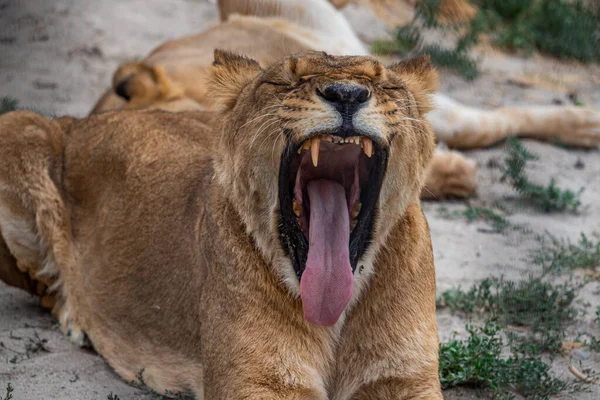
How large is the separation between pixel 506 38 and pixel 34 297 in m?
6.12

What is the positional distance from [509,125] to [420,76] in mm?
3904

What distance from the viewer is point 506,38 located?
9.84 meters

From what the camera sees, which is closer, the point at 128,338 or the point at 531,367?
the point at 531,367

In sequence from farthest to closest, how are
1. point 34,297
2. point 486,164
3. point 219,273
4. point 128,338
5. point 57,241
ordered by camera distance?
point 486,164 < point 34,297 < point 57,241 < point 128,338 < point 219,273

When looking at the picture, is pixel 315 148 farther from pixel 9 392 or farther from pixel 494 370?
pixel 9 392

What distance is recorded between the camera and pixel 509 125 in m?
7.41

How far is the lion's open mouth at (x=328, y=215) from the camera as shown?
324 centimetres

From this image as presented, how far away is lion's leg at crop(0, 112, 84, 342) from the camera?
478cm

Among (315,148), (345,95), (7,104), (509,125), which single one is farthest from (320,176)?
(509,125)

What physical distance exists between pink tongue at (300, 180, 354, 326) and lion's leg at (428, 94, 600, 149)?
3.97 metres

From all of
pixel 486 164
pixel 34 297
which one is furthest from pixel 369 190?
pixel 486 164

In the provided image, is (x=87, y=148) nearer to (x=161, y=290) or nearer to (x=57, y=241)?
(x=57, y=241)

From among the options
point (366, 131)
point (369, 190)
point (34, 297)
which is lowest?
point (34, 297)

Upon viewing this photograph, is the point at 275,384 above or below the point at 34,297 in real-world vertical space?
above
